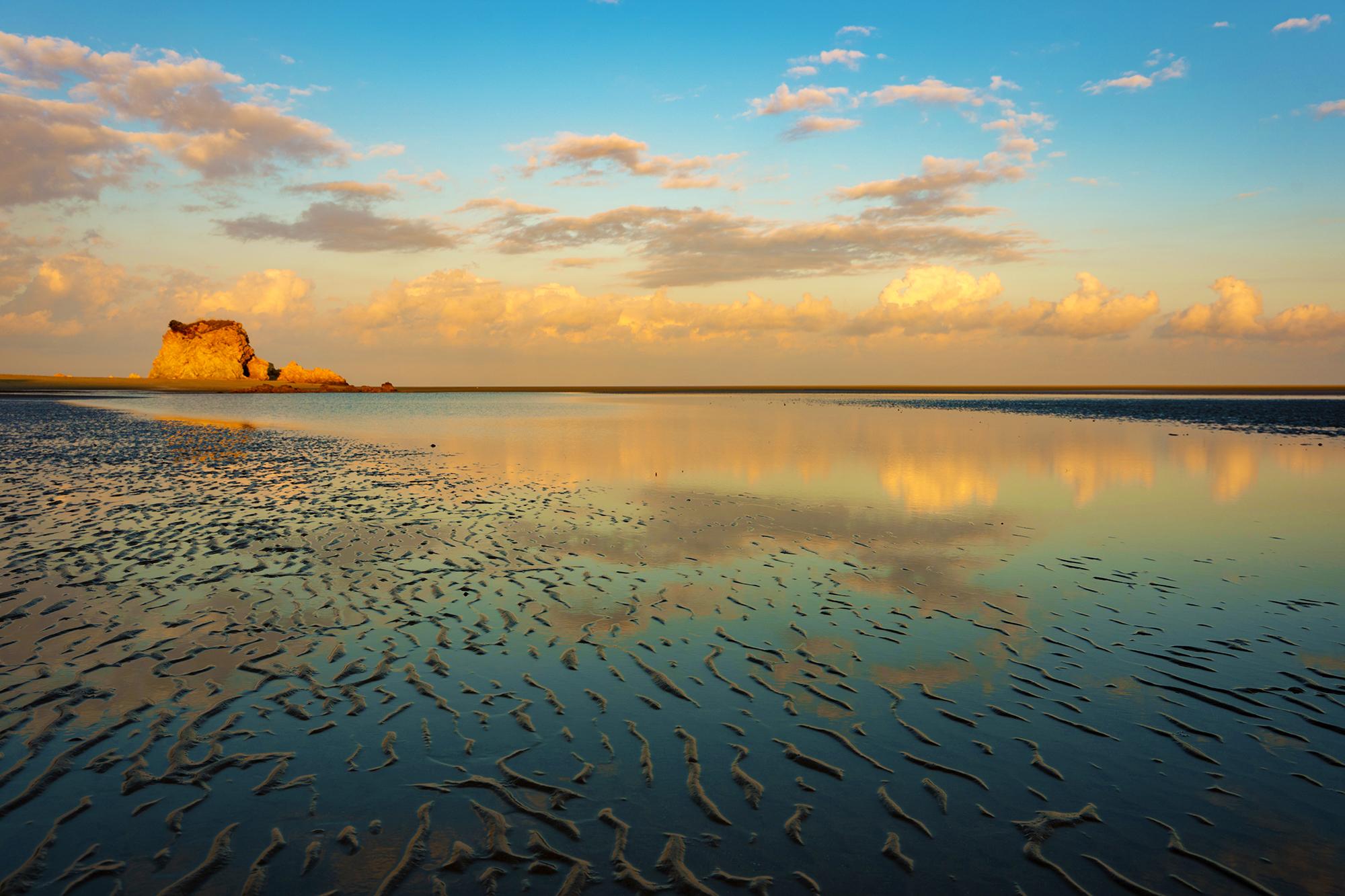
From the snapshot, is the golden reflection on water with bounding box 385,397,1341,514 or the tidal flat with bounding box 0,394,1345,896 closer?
the tidal flat with bounding box 0,394,1345,896

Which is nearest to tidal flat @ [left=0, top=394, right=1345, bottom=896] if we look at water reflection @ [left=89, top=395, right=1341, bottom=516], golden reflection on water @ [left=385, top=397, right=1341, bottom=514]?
water reflection @ [left=89, top=395, right=1341, bottom=516]

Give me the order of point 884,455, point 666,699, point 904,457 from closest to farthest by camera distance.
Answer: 1. point 666,699
2. point 904,457
3. point 884,455

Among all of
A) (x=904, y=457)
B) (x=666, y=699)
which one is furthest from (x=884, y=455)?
(x=666, y=699)

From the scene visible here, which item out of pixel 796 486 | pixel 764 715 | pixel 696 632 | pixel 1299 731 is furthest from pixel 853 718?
pixel 796 486

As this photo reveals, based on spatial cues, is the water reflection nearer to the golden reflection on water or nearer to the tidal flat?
the golden reflection on water

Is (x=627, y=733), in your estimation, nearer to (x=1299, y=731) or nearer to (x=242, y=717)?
(x=242, y=717)

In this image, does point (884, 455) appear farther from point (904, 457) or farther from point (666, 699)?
point (666, 699)

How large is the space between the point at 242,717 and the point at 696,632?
700 centimetres

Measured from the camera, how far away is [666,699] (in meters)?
10.1

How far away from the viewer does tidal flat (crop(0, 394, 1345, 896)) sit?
21.7 feet

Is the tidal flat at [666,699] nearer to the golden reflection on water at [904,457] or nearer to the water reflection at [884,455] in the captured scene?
the water reflection at [884,455]

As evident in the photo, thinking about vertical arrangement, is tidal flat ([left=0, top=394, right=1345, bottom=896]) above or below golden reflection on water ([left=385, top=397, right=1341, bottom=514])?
below

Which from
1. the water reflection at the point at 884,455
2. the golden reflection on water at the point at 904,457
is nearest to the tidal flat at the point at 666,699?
the water reflection at the point at 884,455

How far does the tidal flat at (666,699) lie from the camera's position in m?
6.62
